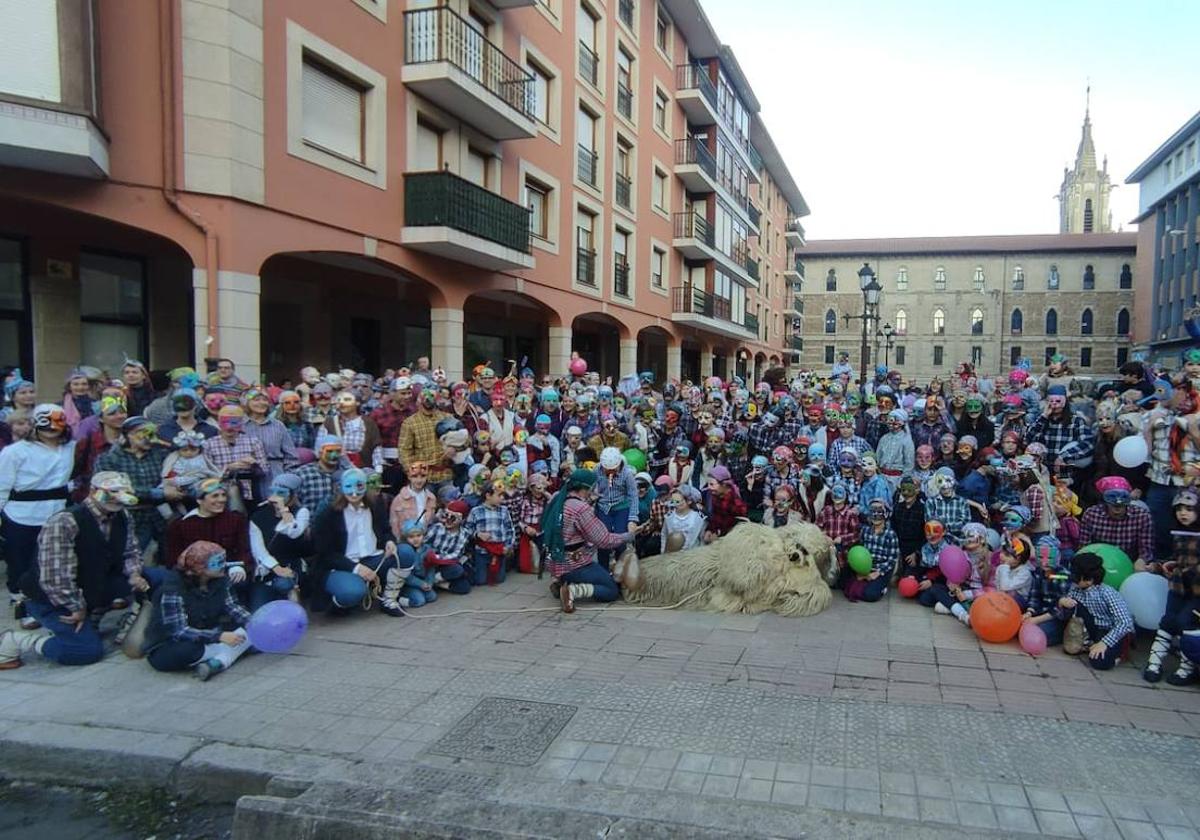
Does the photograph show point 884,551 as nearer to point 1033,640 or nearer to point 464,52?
point 1033,640

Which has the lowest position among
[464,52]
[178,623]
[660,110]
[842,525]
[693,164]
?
[178,623]

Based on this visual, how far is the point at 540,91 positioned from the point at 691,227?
37.8 feet

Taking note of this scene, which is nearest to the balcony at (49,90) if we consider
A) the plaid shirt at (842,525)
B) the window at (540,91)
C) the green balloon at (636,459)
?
the green balloon at (636,459)

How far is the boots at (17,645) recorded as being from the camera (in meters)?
5.64

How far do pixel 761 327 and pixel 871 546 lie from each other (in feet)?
130

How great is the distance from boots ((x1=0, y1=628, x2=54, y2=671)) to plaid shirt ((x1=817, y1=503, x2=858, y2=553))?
269 inches

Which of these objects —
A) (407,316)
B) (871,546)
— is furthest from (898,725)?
(407,316)

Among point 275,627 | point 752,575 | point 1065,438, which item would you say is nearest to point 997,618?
point 752,575

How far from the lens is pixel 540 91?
19.2m

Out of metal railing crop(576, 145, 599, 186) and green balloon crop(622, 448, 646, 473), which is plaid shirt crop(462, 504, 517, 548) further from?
metal railing crop(576, 145, 599, 186)

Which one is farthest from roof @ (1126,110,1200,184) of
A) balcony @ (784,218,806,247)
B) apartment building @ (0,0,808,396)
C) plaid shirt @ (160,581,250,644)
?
plaid shirt @ (160,581,250,644)

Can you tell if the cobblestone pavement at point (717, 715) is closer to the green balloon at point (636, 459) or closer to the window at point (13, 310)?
the green balloon at point (636, 459)

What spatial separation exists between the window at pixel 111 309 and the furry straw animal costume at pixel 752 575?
A: 9396 millimetres

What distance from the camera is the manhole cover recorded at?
14.7 feet
